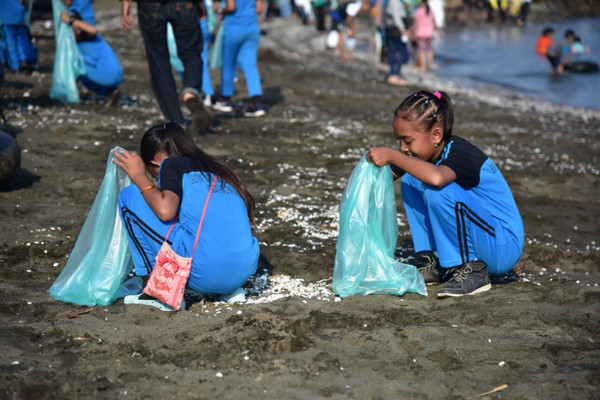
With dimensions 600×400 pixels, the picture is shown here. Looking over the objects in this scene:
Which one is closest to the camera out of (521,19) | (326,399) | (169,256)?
(326,399)

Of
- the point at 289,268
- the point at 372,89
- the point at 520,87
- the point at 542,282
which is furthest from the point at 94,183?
the point at 520,87

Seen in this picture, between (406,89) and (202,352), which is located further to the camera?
(406,89)

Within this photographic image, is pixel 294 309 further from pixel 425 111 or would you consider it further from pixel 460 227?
pixel 425 111

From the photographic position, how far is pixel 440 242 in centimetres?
354

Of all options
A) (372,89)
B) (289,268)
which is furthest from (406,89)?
(289,268)

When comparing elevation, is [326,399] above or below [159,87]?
below

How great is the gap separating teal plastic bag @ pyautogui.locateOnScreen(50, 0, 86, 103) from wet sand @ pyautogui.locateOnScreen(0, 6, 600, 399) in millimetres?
212

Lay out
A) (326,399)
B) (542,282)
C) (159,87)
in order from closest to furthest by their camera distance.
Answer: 1. (326,399)
2. (542,282)
3. (159,87)

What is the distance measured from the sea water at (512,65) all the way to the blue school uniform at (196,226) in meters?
10.5

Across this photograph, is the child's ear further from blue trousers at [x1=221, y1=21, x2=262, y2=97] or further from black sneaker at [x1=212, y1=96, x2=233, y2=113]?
black sneaker at [x1=212, y1=96, x2=233, y2=113]

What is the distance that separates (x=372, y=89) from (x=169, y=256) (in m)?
8.00

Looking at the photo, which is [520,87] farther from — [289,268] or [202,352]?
[202,352]

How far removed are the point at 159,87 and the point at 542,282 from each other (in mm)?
3908

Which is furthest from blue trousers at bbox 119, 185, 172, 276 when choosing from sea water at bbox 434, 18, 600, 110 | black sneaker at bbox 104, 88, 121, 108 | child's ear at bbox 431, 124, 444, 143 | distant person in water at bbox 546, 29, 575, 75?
distant person in water at bbox 546, 29, 575, 75
